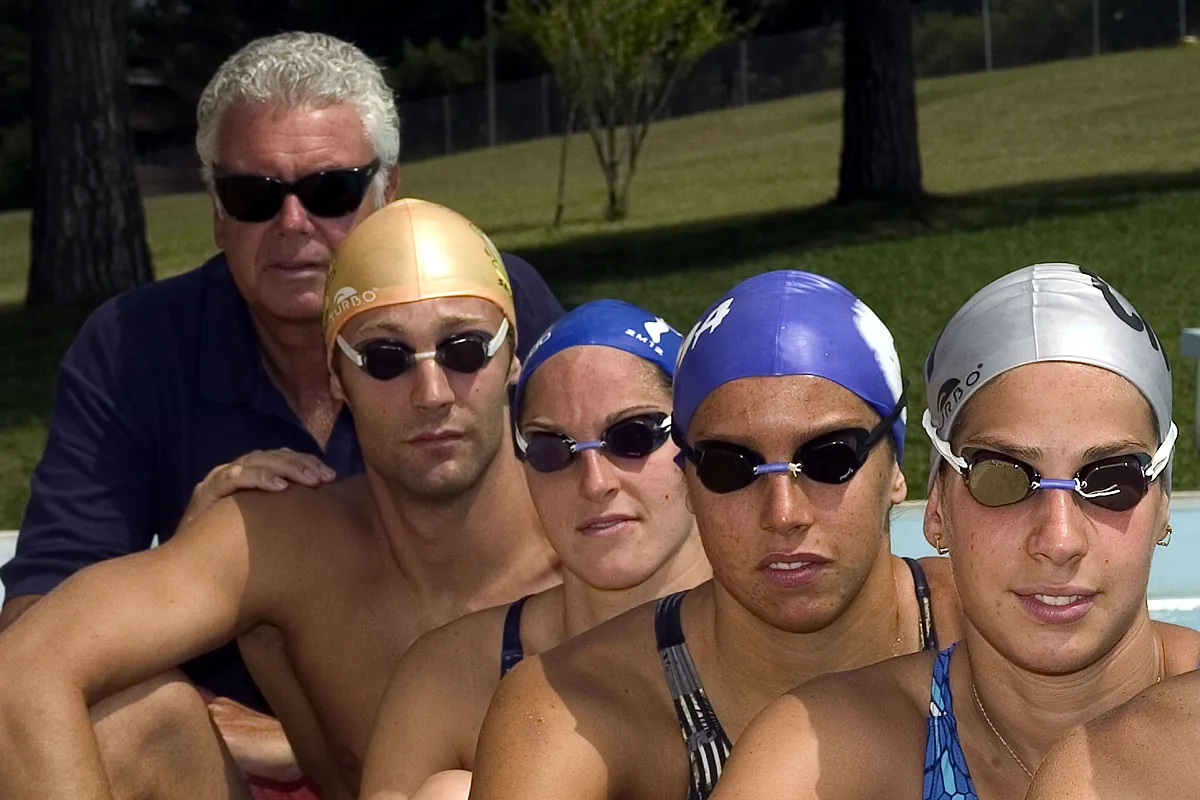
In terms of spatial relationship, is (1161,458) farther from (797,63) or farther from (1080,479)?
(797,63)

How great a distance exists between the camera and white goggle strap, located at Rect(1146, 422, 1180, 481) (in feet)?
8.29

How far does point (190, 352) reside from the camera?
181 inches

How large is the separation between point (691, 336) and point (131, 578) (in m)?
1.32

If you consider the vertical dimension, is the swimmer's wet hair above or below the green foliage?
below

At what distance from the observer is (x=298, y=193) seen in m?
4.54

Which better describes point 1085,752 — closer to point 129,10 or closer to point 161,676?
point 161,676

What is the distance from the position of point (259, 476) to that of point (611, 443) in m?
0.90

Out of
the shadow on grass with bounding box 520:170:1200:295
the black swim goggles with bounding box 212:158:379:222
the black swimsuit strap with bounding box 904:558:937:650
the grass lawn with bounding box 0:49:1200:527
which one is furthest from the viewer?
the shadow on grass with bounding box 520:170:1200:295

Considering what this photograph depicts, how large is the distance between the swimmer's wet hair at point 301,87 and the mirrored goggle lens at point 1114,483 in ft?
8.47

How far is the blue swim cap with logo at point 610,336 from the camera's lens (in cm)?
357

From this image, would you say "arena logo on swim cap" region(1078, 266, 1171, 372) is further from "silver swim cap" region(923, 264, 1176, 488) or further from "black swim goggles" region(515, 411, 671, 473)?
"black swim goggles" region(515, 411, 671, 473)

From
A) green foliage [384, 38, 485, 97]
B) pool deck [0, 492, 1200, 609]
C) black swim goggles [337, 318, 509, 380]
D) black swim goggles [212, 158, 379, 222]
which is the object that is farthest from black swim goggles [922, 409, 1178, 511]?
green foliage [384, 38, 485, 97]

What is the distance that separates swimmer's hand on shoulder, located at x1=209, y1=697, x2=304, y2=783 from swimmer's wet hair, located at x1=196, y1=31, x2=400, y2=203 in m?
1.37

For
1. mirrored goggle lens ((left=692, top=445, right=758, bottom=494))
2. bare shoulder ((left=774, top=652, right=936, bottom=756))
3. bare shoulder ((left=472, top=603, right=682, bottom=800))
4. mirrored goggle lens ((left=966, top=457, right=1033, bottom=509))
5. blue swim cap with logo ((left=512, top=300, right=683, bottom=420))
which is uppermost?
blue swim cap with logo ((left=512, top=300, right=683, bottom=420))
